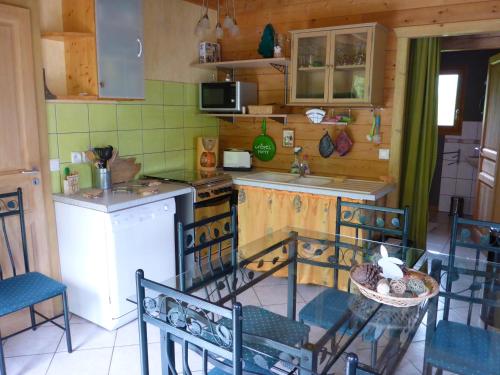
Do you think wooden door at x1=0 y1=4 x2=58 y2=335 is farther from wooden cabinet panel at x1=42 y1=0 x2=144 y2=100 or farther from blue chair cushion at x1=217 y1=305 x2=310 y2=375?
blue chair cushion at x1=217 y1=305 x2=310 y2=375

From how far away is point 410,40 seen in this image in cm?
325

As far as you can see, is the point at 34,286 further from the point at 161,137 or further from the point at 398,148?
the point at 398,148

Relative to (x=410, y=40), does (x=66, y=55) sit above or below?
below

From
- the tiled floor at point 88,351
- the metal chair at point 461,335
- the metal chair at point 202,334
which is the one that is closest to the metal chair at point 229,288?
the metal chair at point 202,334

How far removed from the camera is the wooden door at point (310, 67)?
10.7 feet

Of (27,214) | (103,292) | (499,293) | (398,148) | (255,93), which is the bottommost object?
(103,292)

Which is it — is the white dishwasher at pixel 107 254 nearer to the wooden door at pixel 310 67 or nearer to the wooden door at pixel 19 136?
the wooden door at pixel 19 136

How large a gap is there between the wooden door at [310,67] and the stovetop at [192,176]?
0.87 meters

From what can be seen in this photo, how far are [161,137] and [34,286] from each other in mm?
1657

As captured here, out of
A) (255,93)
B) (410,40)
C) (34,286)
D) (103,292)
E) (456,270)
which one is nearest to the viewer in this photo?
(456,270)

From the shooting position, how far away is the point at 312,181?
3412 mm

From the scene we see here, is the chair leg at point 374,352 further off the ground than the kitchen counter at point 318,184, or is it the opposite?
the kitchen counter at point 318,184

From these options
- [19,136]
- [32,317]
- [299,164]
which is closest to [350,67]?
[299,164]

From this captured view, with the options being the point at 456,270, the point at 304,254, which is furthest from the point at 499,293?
the point at 304,254
